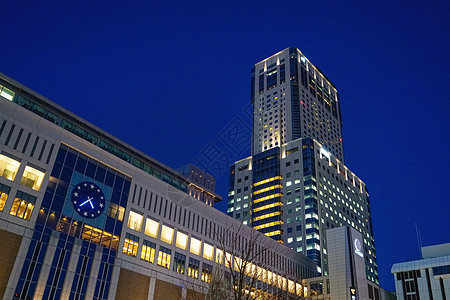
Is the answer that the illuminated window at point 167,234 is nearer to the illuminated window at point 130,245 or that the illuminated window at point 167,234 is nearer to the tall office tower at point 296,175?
the illuminated window at point 130,245

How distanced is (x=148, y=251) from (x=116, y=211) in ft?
28.1

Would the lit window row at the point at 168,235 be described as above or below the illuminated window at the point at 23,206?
above

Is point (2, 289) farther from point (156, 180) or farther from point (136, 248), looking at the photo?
point (156, 180)

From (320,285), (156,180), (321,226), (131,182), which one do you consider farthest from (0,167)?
(321,226)

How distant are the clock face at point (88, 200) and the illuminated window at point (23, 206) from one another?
5924 mm

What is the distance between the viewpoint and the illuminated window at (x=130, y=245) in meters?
60.2

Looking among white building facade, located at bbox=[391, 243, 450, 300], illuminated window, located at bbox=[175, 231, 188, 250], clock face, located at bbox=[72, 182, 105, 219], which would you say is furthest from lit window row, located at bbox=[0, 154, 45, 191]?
white building facade, located at bbox=[391, 243, 450, 300]

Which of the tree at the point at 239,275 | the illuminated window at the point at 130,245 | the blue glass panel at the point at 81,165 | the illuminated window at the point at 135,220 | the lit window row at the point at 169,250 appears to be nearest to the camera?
the tree at the point at 239,275

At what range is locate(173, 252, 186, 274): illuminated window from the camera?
66.9m

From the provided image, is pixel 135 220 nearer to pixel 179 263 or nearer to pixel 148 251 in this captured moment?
pixel 148 251

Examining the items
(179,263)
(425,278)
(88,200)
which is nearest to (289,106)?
(425,278)

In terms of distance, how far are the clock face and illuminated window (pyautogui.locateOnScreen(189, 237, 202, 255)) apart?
19.5 meters

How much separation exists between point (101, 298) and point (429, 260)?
7544cm

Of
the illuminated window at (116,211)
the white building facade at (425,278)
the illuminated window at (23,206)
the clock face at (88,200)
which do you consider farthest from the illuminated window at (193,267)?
the white building facade at (425,278)
